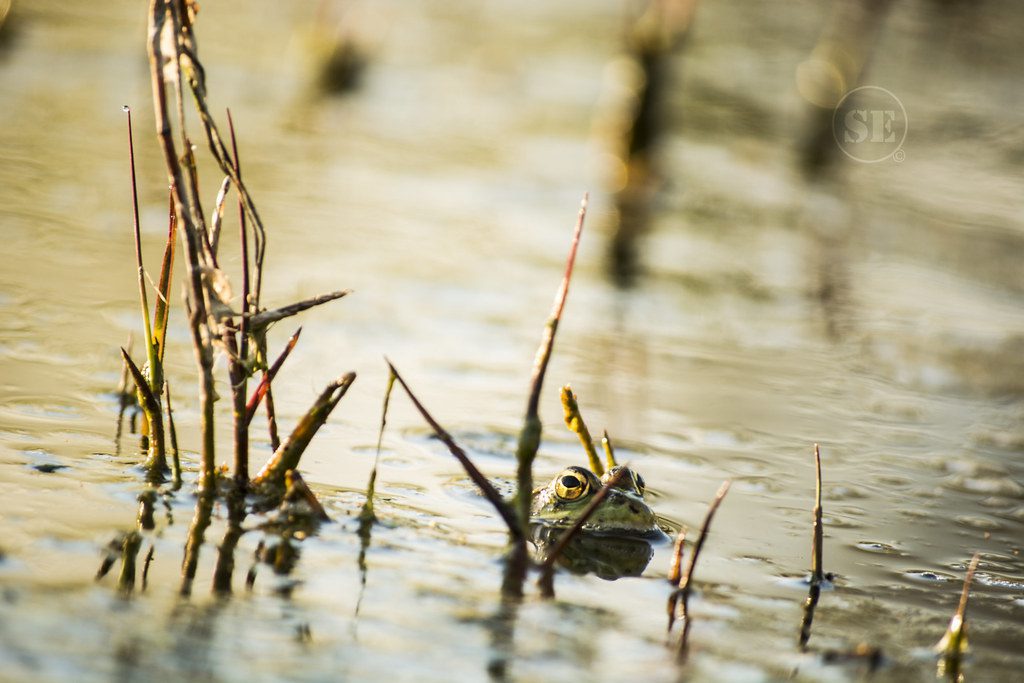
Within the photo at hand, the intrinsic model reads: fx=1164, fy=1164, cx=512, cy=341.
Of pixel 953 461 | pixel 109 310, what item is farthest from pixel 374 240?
pixel 953 461

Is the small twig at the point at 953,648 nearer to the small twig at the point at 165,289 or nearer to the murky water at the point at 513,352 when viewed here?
the murky water at the point at 513,352

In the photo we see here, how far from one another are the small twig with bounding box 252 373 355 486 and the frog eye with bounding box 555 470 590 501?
0.72 meters

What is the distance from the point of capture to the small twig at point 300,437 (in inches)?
115

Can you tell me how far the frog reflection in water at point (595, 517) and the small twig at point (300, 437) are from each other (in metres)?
0.63

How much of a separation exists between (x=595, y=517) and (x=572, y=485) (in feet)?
0.37

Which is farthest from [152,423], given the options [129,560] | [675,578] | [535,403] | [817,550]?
[817,550]

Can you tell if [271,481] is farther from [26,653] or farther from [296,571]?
[26,653]

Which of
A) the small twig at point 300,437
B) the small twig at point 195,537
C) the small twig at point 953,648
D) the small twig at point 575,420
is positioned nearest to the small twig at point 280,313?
the small twig at point 300,437

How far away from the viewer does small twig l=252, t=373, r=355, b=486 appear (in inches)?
115

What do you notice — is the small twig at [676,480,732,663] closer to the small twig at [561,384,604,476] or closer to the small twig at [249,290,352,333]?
the small twig at [561,384,604,476]

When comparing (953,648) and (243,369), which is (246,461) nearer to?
(243,369)

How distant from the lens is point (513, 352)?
528cm

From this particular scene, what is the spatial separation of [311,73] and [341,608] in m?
9.01

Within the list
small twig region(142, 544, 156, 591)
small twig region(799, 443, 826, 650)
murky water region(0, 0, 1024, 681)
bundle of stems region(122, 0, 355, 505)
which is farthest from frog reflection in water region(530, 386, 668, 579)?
small twig region(142, 544, 156, 591)
